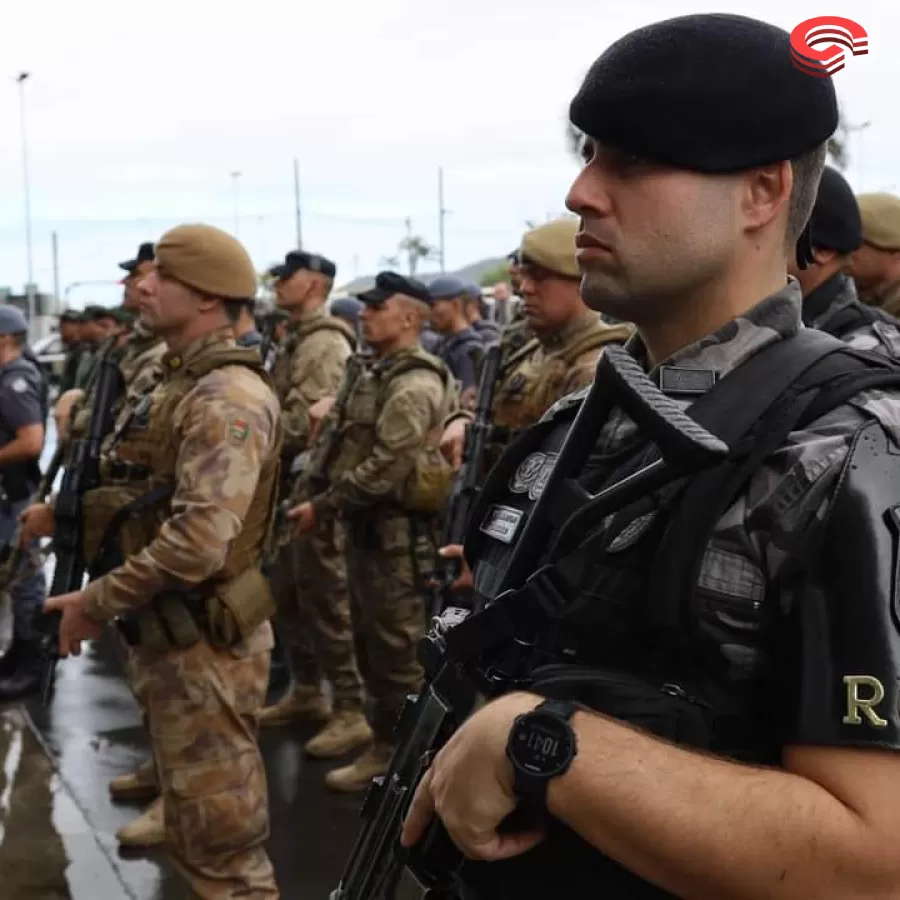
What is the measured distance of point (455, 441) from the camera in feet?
15.9

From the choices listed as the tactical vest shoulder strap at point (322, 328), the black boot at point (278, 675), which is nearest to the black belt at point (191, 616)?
the black boot at point (278, 675)

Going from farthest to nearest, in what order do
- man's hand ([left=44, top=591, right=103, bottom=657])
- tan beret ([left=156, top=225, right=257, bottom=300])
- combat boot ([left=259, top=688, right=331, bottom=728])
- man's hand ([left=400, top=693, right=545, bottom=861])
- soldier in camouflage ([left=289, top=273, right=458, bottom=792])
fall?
combat boot ([left=259, top=688, right=331, bottom=728]) < soldier in camouflage ([left=289, top=273, right=458, bottom=792]) < tan beret ([left=156, top=225, right=257, bottom=300]) < man's hand ([left=44, top=591, right=103, bottom=657]) < man's hand ([left=400, top=693, right=545, bottom=861])

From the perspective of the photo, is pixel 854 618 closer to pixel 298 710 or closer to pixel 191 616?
pixel 191 616

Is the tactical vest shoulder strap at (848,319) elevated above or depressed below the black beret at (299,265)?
above

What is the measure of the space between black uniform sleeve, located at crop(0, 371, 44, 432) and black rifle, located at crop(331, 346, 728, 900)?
16.0ft

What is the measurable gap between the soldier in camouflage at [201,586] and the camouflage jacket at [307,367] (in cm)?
263

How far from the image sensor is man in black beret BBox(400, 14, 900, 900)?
99cm

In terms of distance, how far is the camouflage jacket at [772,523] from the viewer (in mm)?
1043

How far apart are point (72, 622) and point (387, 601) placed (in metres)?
1.92

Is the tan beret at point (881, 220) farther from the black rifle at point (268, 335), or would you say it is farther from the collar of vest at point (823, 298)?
the black rifle at point (268, 335)

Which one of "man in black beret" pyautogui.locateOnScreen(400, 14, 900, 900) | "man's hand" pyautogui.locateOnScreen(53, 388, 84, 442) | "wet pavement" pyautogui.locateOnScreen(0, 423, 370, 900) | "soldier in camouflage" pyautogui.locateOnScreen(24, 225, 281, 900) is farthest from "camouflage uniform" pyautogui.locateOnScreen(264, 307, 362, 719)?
"man in black beret" pyautogui.locateOnScreen(400, 14, 900, 900)

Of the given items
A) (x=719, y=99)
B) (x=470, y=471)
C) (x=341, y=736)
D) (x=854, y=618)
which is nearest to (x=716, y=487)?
(x=854, y=618)

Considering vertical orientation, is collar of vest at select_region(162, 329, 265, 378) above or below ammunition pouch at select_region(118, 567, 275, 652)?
above

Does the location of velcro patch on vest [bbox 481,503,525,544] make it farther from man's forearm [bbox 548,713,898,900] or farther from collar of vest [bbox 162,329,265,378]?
collar of vest [bbox 162,329,265,378]
